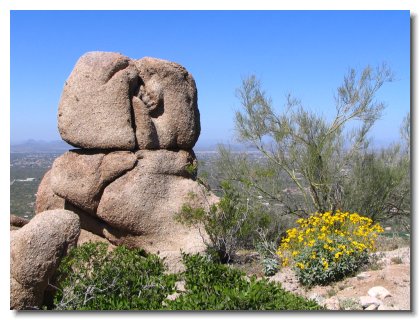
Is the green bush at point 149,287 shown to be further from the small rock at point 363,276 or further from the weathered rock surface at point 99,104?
the weathered rock surface at point 99,104

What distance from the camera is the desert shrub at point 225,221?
8.05m

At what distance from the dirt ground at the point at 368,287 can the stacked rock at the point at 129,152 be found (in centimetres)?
184

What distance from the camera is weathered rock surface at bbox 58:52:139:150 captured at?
7902mm

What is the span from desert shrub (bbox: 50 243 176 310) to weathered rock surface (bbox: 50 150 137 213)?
5.97 feet

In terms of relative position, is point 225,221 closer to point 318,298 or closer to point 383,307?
point 318,298

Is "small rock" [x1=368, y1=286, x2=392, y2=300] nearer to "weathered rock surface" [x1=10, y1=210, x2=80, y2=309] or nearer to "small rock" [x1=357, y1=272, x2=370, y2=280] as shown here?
"small rock" [x1=357, y1=272, x2=370, y2=280]

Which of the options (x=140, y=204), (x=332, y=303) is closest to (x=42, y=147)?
(x=140, y=204)

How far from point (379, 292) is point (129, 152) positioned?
146 inches

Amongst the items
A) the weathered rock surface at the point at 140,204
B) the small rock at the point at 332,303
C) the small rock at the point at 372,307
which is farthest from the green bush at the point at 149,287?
the weathered rock surface at the point at 140,204

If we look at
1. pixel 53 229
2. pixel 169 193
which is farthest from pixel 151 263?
pixel 169 193

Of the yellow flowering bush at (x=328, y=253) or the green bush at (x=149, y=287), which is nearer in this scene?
the green bush at (x=149, y=287)

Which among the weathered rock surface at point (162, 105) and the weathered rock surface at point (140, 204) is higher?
the weathered rock surface at point (162, 105)

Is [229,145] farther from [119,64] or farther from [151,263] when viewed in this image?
[151,263]

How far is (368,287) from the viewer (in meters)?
6.48
